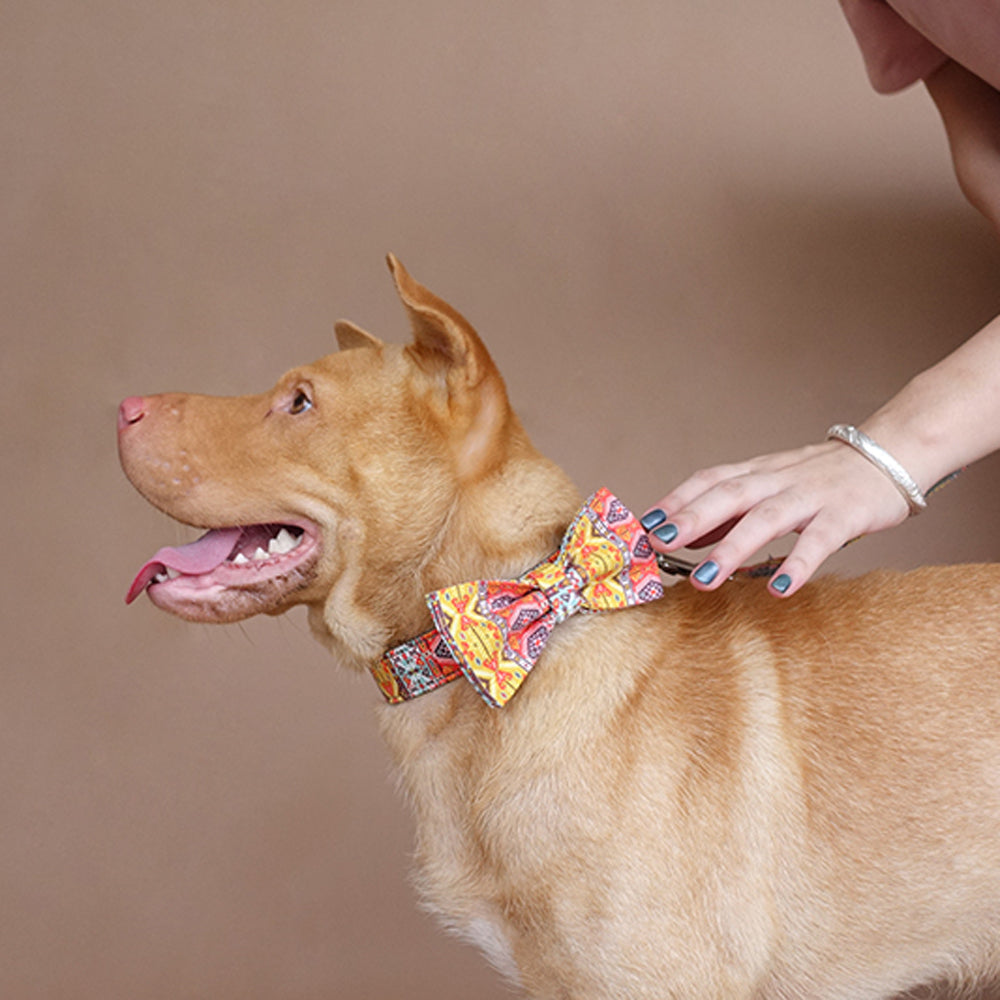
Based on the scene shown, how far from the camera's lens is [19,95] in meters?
4.46

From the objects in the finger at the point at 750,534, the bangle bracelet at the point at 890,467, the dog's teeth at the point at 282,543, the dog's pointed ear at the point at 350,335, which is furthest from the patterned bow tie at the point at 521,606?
the dog's pointed ear at the point at 350,335

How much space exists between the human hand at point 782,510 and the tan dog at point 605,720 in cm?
24

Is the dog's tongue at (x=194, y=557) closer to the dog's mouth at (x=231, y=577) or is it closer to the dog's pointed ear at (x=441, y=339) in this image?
the dog's mouth at (x=231, y=577)

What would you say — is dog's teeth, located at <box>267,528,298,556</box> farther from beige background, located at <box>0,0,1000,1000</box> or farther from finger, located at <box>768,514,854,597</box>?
beige background, located at <box>0,0,1000,1000</box>

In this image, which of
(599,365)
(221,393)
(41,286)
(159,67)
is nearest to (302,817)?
(221,393)

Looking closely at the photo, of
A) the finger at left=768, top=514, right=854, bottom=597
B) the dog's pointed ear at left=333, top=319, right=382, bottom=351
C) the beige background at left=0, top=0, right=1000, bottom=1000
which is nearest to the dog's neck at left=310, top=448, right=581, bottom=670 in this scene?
the finger at left=768, top=514, right=854, bottom=597

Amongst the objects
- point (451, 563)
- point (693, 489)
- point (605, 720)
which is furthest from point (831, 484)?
point (451, 563)

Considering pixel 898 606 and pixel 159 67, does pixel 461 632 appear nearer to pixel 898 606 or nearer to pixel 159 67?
pixel 898 606

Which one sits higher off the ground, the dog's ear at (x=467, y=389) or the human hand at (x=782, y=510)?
the dog's ear at (x=467, y=389)

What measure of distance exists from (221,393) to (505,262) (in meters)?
1.13

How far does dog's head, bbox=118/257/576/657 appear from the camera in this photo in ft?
7.23

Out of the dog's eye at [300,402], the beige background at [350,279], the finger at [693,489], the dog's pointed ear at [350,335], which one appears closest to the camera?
the finger at [693,489]

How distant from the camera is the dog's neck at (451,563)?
2.26 m

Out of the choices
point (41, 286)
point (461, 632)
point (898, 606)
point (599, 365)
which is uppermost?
point (41, 286)
